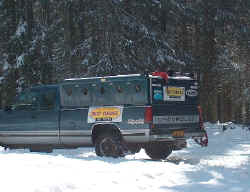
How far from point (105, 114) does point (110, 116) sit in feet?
0.56

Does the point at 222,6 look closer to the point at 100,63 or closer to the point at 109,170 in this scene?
the point at 100,63

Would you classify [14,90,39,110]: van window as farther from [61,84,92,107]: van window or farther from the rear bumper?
the rear bumper

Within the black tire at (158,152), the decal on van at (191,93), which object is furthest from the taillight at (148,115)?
the black tire at (158,152)

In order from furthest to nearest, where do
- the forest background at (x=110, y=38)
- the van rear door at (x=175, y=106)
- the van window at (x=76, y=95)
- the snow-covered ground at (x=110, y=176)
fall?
the forest background at (x=110, y=38), the van window at (x=76, y=95), the van rear door at (x=175, y=106), the snow-covered ground at (x=110, y=176)

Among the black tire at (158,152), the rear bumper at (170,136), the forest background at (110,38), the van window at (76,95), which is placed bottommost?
the black tire at (158,152)

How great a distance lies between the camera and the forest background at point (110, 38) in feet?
76.3

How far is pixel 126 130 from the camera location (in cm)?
1237

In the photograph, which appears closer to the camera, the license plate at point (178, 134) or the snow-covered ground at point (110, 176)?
the snow-covered ground at point (110, 176)

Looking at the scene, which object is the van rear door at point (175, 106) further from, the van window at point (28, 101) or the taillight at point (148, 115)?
the van window at point (28, 101)

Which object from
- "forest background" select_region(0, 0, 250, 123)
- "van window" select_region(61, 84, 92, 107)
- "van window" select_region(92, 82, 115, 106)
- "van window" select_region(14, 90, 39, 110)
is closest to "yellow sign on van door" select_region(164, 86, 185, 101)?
"van window" select_region(92, 82, 115, 106)

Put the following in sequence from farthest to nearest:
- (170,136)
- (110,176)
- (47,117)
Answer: (47,117) < (170,136) < (110,176)

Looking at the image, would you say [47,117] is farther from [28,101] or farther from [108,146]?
[108,146]

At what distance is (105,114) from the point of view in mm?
12711

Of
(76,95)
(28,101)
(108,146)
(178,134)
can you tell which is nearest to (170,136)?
(178,134)
